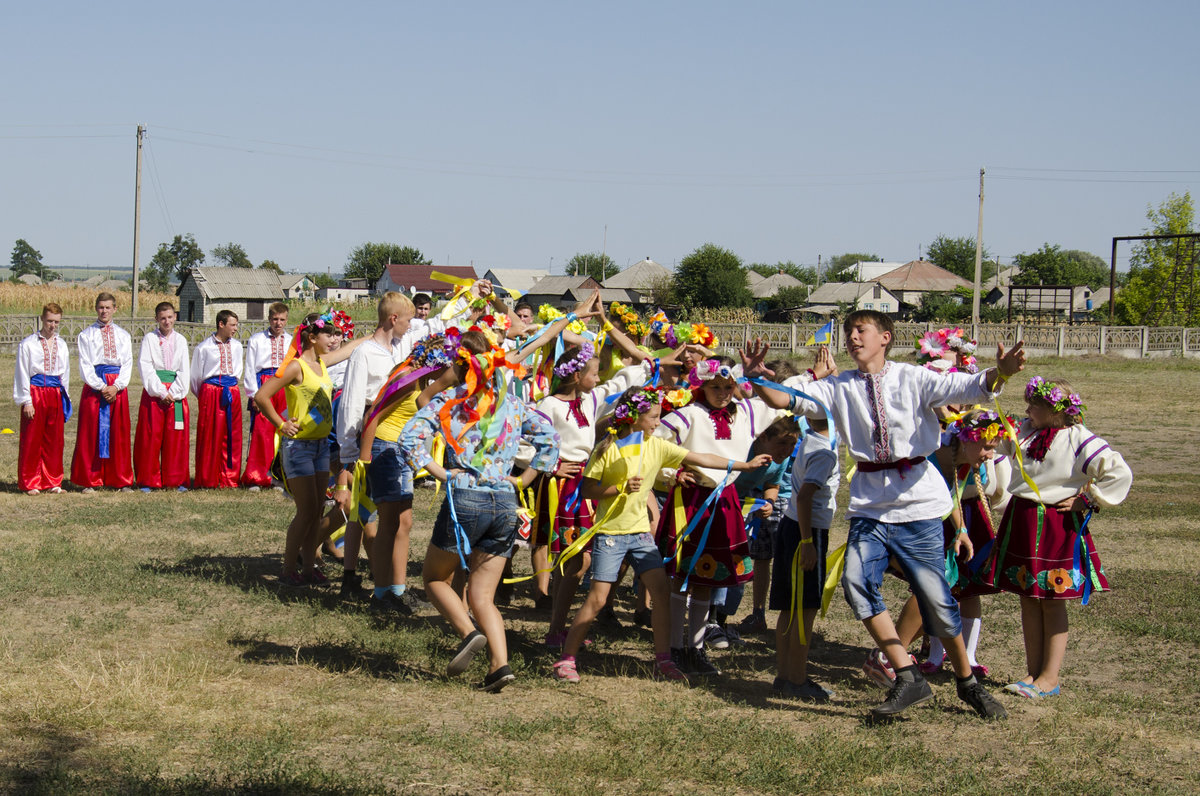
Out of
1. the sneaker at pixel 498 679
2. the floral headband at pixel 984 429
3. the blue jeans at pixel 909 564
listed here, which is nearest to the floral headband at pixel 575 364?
the sneaker at pixel 498 679

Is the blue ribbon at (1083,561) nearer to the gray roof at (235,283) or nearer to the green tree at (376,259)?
the gray roof at (235,283)

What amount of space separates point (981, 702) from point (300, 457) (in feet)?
15.8

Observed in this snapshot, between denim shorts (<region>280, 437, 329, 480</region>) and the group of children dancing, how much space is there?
70 cm

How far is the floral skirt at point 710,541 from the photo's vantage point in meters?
6.34

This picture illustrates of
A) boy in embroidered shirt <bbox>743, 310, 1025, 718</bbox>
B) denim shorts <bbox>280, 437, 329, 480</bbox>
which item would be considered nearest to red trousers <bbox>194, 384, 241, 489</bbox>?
denim shorts <bbox>280, 437, 329, 480</bbox>

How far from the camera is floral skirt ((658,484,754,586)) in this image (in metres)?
Result: 6.34

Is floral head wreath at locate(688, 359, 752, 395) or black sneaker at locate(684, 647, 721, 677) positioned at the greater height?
floral head wreath at locate(688, 359, 752, 395)

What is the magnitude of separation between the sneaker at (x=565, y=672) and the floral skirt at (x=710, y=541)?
0.83 meters

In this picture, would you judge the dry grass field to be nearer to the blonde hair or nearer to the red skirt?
the red skirt

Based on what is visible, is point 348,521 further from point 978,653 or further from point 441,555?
point 978,653

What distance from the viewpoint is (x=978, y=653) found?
22.6 ft

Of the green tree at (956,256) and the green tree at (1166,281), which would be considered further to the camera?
the green tree at (956,256)

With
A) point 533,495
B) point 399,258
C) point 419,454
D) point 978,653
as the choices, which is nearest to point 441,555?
point 419,454

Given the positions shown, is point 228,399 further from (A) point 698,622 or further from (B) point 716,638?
(A) point 698,622
